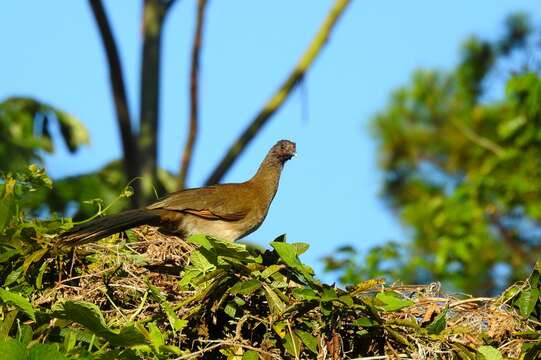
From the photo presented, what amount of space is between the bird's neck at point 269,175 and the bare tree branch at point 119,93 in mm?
2524

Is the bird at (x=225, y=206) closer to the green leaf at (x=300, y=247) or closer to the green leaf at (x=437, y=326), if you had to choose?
the green leaf at (x=300, y=247)

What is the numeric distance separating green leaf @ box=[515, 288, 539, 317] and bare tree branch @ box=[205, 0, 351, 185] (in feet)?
18.5

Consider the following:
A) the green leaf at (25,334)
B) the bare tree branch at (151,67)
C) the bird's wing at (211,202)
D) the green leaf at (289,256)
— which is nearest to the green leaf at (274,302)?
the green leaf at (289,256)

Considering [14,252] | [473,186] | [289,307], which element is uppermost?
[473,186]

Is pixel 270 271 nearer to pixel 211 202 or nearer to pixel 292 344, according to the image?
pixel 292 344

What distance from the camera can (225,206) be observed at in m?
7.15

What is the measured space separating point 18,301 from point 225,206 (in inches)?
131

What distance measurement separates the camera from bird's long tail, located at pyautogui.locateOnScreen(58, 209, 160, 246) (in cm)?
452

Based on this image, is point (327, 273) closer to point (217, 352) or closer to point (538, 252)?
point (217, 352)

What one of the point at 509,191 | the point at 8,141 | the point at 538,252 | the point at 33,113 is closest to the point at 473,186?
the point at 509,191

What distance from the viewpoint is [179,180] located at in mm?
10531

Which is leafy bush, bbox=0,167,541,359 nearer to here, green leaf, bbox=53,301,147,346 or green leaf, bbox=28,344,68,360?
green leaf, bbox=53,301,147,346

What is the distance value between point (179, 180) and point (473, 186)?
3.65 meters

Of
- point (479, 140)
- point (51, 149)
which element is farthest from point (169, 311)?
point (479, 140)
